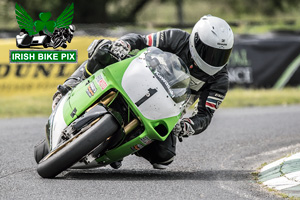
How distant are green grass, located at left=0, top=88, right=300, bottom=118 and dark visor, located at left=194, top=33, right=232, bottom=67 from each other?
6.97 meters

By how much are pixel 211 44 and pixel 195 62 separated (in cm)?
Result: 30

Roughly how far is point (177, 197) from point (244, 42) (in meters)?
10.9

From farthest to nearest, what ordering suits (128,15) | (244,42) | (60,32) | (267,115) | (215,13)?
(215,13)
(128,15)
(244,42)
(60,32)
(267,115)

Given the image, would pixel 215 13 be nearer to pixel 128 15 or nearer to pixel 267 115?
pixel 128 15

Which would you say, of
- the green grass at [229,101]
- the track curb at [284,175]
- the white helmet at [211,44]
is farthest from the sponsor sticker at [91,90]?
the green grass at [229,101]

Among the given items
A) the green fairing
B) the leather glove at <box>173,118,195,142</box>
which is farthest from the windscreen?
the leather glove at <box>173,118,195,142</box>

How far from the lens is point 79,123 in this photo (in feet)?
18.4

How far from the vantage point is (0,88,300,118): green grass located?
13.2m

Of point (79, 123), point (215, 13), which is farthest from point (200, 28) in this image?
point (215, 13)

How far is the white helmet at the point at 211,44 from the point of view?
614cm

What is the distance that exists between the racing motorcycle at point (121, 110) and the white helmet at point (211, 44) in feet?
1.08

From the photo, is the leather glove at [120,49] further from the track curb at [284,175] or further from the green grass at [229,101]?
the green grass at [229,101]

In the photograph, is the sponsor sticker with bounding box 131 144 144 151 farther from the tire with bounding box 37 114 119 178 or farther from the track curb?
the track curb

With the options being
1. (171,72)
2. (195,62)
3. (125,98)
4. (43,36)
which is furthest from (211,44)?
(43,36)
